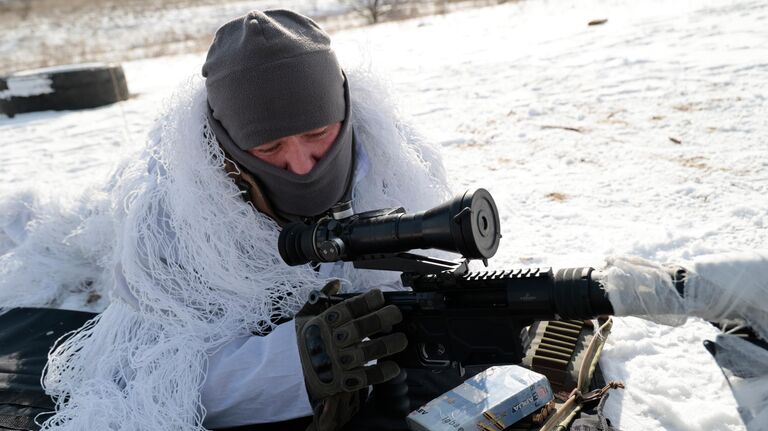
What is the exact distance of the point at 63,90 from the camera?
23.7 feet

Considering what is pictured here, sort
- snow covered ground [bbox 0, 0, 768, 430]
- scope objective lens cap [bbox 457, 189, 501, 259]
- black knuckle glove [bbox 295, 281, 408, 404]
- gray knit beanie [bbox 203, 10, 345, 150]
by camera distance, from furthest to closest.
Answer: snow covered ground [bbox 0, 0, 768, 430], gray knit beanie [bbox 203, 10, 345, 150], black knuckle glove [bbox 295, 281, 408, 404], scope objective lens cap [bbox 457, 189, 501, 259]

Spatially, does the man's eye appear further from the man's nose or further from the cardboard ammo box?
the cardboard ammo box

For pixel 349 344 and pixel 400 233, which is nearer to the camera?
pixel 400 233

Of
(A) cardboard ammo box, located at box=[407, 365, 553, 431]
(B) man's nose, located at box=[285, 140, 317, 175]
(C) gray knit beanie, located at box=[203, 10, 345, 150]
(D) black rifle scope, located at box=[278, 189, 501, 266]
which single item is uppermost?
(C) gray knit beanie, located at box=[203, 10, 345, 150]

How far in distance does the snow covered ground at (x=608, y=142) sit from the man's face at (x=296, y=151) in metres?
0.45

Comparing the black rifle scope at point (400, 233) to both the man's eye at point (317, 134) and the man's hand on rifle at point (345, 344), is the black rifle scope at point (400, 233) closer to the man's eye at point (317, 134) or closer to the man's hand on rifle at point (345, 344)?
the man's hand on rifle at point (345, 344)

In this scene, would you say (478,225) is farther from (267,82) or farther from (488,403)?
(267,82)

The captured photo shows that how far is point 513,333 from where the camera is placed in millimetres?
1514

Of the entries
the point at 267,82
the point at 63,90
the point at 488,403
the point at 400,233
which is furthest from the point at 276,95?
the point at 63,90

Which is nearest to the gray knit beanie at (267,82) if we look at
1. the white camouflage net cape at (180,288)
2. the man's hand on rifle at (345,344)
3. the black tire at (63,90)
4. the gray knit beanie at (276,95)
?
the gray knit beanie at (276,95)

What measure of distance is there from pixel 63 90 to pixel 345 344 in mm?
6742

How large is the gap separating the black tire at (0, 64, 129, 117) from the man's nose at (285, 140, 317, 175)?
6069mm

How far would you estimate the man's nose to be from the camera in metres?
1.94

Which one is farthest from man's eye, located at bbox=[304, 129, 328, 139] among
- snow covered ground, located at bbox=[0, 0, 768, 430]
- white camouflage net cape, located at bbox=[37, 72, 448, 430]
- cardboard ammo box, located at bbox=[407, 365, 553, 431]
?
cardboard ammo box, located at bbox=[407, 365, 553, 431]
